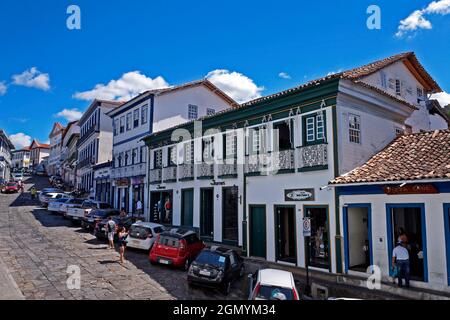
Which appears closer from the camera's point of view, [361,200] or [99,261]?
[361,200]

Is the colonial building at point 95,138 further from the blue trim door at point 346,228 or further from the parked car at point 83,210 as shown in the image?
the blue trim door at point 346,228

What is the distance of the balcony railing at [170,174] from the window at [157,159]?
1.11m

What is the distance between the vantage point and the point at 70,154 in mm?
60031

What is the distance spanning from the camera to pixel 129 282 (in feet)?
39.9

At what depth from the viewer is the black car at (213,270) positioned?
11.4 meters

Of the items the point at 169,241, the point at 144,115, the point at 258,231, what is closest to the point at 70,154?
the point at 144,115

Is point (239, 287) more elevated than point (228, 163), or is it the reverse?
point (228, 163)

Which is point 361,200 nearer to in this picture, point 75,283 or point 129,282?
point 129,282

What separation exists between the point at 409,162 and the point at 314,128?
3801mm

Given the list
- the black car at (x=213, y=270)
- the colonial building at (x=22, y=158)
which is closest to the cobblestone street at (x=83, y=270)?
the black car at (x=213, y=270)

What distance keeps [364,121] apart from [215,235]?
9.59m

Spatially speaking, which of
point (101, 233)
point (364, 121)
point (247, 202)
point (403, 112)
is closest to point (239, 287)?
point (247, 202)

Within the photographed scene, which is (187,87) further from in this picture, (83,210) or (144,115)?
(83,210)

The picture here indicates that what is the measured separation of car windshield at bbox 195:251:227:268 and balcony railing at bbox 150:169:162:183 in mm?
13385
